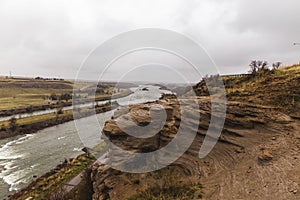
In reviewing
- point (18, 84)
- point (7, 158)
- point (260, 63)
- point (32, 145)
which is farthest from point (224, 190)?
point (18, 84)

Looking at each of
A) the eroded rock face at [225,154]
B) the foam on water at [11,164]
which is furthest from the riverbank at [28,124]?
the eroded rock face at [225,154]

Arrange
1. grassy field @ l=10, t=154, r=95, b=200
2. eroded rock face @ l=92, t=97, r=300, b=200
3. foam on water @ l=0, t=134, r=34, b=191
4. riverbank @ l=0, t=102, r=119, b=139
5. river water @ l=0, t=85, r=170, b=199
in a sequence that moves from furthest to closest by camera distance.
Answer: riverbank @ l=0, t=102, r=119, b=139 → river water @ l=0, t=85, r=170, b=199 → foam on water @ l=0, t=134, r=34, b=191 → grassy field @ l=10, t=154, r=95, b=200 → eroded rock face @ l=92, t=97, r=300, b=200

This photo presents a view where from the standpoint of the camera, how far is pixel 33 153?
1743 inches

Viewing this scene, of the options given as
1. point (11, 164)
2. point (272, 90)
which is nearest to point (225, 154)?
point (272, 90)

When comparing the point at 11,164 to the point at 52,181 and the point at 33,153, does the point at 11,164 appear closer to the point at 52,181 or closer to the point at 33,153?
the point at 33,153

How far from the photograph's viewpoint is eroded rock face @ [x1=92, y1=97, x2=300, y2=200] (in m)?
12.5

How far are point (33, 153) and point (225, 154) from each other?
131 ft

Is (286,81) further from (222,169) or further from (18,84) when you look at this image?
(18,84)

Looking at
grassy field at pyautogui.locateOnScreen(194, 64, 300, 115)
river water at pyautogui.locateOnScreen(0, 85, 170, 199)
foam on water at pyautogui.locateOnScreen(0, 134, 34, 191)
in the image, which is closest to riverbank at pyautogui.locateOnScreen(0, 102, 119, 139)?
river water at pyautogui.locateOnScreen(0, 85, 170, 199)

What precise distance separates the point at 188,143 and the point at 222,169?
10.7ft

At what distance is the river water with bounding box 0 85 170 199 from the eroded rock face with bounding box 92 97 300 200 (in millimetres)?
19710

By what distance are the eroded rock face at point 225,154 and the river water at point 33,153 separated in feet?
64.7

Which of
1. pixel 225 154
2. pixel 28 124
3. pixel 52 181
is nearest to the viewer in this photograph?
pixel 225 154

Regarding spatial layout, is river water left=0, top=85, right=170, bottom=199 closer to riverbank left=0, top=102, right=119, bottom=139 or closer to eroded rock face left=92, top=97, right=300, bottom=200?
riverbank left=0, top=102, right=119, bottom=139
